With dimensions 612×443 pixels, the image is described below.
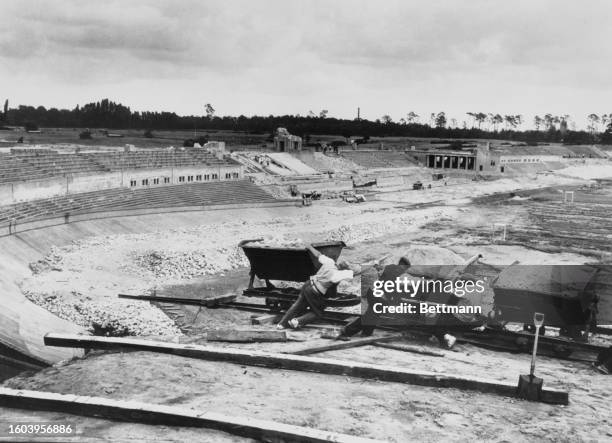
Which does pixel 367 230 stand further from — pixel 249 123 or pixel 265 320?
pixel 249 123

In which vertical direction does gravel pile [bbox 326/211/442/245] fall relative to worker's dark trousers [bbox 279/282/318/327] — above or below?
below

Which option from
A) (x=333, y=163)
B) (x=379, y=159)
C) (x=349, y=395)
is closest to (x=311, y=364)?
(x=349, y=395)

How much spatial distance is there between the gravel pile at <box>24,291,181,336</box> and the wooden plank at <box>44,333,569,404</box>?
852 centimetres

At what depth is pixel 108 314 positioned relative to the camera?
1953 cm

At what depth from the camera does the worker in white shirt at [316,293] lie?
10.6 m

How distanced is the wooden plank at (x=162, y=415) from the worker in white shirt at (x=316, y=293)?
448 centimetres

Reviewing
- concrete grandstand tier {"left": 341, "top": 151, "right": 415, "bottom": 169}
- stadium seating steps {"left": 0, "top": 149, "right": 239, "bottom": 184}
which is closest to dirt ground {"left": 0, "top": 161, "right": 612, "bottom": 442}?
stadium seating steps {"left": 0, "top": 149, "right": 239, "bottom": 184}

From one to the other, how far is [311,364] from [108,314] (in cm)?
1313

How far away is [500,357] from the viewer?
9523mm

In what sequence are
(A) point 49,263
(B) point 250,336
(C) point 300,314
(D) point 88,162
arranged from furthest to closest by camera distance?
(D) point 88,162
(A) point 49,263
(C) point 300,314
(B) point 250,336

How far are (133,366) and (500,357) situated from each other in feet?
18.7

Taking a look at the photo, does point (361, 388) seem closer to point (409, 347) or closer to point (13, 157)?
point (409, 347)

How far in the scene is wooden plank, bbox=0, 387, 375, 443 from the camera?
6.00 m

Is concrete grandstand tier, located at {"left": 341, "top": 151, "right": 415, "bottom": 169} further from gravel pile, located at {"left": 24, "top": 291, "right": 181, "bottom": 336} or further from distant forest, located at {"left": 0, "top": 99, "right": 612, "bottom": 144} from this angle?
gravel pile, located at {"left": 24, "top": 291, "right": 181, "bottom": 336}
